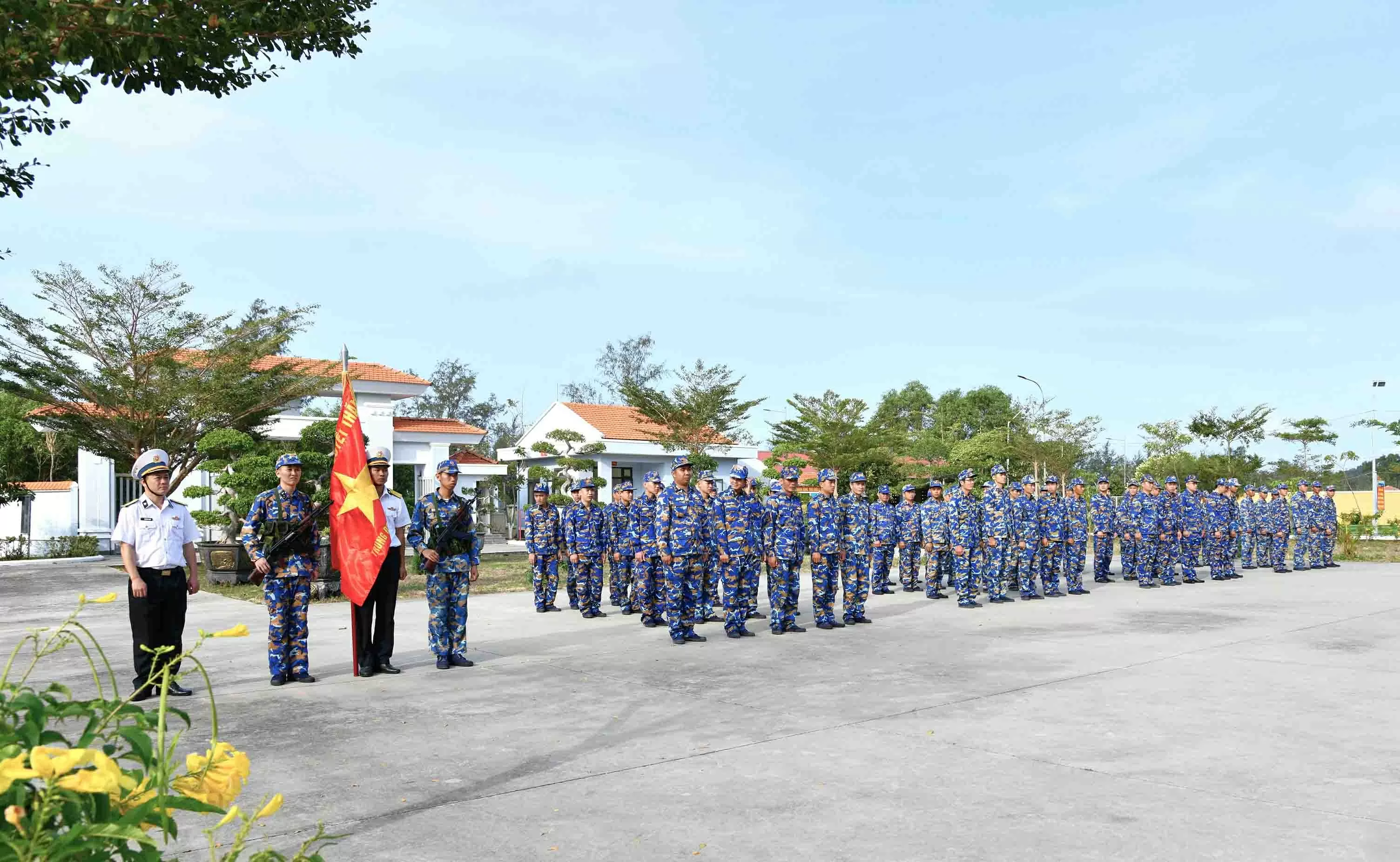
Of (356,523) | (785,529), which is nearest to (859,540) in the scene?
(785,529)

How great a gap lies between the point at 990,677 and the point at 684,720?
273cm

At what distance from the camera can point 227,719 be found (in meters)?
6.44

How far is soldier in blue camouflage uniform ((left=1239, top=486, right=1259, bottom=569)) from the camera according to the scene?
1930 cm

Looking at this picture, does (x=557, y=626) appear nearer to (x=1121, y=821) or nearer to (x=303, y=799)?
(x=303, y=799)

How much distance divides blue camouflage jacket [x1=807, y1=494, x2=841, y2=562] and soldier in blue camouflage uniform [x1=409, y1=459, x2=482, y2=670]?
12.9 feet

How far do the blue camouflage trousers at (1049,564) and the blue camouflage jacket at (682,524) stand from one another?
6.56 meters

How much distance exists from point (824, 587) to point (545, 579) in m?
3.74

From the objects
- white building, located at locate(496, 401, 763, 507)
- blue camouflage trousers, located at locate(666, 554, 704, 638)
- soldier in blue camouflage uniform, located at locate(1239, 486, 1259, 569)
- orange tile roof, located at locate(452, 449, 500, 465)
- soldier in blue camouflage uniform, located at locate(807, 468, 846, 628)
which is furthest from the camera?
white building, located at locate(496, 401, 763, 507)

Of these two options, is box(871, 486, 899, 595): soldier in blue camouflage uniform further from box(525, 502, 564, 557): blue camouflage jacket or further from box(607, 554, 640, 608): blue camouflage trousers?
box(525, 502, 564, 557): blue camouflage jacket

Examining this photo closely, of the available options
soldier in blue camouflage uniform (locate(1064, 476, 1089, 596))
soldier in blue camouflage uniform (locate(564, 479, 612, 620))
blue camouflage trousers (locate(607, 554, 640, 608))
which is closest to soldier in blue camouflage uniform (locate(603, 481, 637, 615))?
blue camouflage trousers (locate(607, 554, 640, 608))

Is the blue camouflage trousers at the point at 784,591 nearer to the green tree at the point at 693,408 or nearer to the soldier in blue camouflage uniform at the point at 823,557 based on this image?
the soldier in blue camouflage uniform at the point at 823,557

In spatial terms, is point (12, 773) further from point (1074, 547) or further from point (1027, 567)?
point (1074, 547)

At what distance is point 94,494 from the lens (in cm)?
2597

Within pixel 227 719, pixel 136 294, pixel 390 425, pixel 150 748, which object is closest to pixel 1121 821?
pixel 150 748
